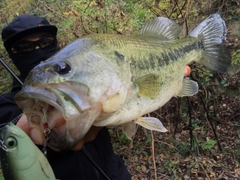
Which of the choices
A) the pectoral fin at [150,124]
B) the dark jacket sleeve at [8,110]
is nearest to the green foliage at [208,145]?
the pectoral fin at [150,124]

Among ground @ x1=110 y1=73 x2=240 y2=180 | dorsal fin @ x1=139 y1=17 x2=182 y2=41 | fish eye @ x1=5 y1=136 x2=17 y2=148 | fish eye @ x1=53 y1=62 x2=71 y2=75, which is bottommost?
ground @ x1=110 y1=73 x2=240 y2=180

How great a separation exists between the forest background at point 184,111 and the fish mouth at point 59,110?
3.08 metres

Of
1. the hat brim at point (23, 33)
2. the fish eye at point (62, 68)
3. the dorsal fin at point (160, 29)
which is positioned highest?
the fish eye at point (62, 68)

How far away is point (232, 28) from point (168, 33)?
15.4 feet

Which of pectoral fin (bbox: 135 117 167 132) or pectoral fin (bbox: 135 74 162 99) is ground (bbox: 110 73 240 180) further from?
pectoral fin (bbox: 135 74 162 99)

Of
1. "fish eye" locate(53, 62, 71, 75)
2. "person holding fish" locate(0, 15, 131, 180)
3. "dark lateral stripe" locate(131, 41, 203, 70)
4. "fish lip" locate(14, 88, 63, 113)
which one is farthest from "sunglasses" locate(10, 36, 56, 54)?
"fish lip" locate(14, 88, 63, 113)

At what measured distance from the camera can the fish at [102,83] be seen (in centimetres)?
150

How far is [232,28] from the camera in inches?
266

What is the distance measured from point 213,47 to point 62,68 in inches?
70.0

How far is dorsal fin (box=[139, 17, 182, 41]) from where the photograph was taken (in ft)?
8.21

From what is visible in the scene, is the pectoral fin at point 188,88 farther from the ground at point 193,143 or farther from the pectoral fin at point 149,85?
the ground at point 193,143

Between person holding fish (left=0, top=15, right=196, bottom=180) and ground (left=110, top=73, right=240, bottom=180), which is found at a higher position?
person holding fish (left=0, top=15, right=196, bottom=180)

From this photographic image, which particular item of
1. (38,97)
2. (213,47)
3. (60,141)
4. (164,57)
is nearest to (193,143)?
(213,47)

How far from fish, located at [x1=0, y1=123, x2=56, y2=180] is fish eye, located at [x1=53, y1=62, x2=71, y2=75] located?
35 centimetres
